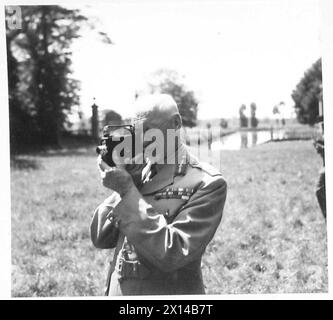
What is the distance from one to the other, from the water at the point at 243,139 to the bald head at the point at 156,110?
1003 mm

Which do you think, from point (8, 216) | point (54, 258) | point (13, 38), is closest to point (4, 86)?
point (13, 38)

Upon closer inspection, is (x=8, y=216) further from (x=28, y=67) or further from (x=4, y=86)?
(x=28, y=67)

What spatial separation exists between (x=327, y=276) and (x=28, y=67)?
2131 mm

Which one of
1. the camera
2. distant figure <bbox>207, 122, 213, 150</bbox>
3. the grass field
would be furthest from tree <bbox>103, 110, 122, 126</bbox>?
the camera

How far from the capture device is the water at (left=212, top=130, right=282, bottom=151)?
2.61 metres

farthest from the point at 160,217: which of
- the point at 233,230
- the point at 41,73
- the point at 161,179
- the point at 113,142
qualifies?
the point at 41,73

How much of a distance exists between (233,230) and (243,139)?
1.89 feet

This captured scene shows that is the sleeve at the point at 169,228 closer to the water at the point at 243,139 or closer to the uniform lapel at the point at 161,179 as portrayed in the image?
the uniform lapel at the point at 161,179

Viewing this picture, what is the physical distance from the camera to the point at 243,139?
2758 mm

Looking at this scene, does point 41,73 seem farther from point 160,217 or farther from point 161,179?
point 160,217

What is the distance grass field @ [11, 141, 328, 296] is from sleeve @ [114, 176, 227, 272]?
1.01 metres

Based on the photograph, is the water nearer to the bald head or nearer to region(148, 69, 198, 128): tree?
region(148, 69, 198, 128): tree
